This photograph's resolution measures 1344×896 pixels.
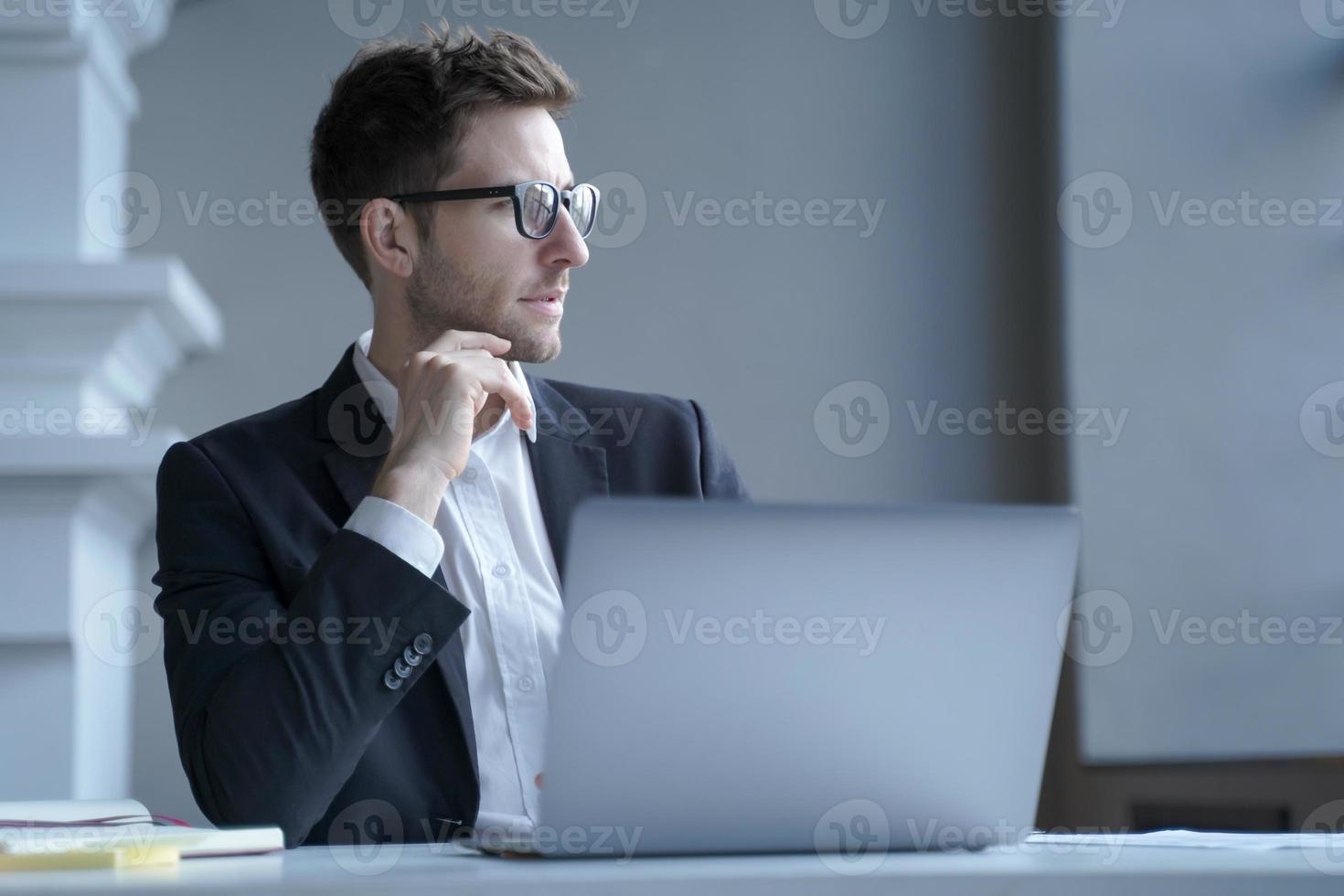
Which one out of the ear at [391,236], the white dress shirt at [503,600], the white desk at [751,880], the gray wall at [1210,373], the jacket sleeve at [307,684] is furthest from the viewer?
the gray wall at [1210,373]

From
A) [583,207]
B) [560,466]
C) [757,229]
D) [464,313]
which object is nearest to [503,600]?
[560,466]

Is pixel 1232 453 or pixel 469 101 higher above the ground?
pixel 469 101

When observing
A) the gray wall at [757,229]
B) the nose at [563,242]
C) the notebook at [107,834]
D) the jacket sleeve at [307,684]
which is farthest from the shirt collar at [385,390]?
the gray wall at [757,229]

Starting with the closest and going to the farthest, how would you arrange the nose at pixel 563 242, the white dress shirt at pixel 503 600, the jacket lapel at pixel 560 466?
1. the white dress shirt at pixel 503 600
2. the jacket lapel at pixel 560 466
3. the nose at pixel 563 242

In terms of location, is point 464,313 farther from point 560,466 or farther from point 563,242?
point 560,466

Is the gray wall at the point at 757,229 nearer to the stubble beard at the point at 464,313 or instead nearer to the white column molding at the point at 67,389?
the white column molding at the point at 67,389

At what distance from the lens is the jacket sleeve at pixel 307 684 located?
4.46 feet

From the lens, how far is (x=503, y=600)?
1.72 m

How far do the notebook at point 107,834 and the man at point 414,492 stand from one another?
0.25m

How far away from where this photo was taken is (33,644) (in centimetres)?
237

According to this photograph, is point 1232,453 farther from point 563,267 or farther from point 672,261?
point 563,267

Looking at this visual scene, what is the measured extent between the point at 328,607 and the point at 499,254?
71 cm

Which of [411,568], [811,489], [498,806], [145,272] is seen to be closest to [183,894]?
[411,568]

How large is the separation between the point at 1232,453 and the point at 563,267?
4.63 ft
